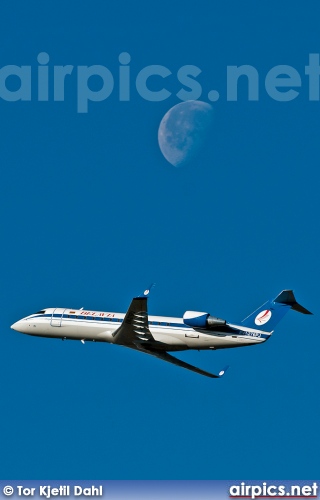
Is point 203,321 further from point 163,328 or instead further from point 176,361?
point 176,361

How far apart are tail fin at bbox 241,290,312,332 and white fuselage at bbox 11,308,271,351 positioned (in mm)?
1028

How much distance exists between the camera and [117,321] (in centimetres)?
13850

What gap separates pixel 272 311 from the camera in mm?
139625

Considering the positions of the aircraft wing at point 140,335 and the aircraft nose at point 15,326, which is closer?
the aircraft wing at point 140,335

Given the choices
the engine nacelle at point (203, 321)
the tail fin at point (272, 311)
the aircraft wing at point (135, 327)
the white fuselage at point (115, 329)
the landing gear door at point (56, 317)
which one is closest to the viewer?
the aircraft wing at point (135, 327)

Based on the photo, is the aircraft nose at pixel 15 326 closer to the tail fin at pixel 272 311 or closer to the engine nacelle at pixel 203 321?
the engine nacelle at pixel 203 321

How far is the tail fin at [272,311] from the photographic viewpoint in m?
138

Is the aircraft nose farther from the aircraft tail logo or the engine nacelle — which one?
the aircraft tail logo

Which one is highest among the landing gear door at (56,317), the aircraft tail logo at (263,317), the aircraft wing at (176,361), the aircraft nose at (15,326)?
the aircraft nose at (15,326)

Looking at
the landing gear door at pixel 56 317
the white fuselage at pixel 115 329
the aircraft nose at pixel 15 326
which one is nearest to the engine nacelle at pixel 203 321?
the white fuselage at pixel 115 329

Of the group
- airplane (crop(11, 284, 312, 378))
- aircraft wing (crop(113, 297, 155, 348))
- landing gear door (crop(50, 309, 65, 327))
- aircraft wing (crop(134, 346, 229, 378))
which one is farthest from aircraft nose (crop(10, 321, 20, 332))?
aircraft wing (crop(134, 346, 229, 378))

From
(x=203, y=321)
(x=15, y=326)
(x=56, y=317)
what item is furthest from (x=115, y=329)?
(x=15, y=326)

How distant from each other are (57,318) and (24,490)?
16768 millimetres

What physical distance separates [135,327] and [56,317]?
9367 millimetres
